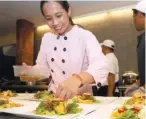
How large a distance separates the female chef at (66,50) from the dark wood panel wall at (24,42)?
207 cm

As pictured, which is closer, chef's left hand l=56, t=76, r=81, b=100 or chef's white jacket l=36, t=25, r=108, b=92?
chef's left hand l=56, t=76, r=81, b=100

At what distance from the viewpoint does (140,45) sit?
148 cm

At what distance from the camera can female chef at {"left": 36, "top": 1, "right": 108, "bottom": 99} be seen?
111 centimetres

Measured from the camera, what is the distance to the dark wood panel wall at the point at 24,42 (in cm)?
343

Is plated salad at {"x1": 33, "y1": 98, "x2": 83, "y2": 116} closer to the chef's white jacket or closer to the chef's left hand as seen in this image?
the chef's left hand

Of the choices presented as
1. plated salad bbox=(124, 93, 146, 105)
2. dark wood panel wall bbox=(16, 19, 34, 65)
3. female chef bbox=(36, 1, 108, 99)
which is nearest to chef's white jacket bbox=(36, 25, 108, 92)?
female chef bbox=(36, 1, 108, 99)

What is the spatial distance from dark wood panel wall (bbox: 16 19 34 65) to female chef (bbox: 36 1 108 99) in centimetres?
207

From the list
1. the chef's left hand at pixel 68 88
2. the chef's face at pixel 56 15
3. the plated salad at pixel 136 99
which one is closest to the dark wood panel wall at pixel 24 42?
the chef's face at pixel 56 15

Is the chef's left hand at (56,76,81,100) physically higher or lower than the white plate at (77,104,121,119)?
higher

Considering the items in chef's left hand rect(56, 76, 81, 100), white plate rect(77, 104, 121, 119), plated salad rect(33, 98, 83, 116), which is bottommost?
white plate rect(77, 104, 121, 119)

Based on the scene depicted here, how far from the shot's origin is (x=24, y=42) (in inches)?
143

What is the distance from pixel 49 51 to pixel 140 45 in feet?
1.91

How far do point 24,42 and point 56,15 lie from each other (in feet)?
8.43

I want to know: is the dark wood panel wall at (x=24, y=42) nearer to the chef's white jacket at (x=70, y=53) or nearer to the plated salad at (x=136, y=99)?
the chef's white jacket at (x=70, y=53)
